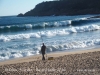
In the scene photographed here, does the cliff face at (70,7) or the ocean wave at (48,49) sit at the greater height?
the cliff face at (70,7)

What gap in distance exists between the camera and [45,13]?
4783 inches

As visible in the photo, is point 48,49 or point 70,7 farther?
point 70,7

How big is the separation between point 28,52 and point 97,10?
8097 centimetres

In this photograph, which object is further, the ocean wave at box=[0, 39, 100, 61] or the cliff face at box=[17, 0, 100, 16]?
the cliff face at box=[17, 0, 100, 16]

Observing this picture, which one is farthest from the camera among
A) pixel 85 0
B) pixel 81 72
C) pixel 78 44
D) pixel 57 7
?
pixel 57 7

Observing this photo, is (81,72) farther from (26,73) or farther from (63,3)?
(63,3)

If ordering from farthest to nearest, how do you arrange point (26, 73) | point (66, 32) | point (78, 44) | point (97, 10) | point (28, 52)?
point (97, 10) < point (66, 32) < point (78, 44) < point (28, 52) < point (26, 73)

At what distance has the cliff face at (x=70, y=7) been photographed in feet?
331

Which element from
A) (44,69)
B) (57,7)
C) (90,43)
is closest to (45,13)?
(57,7)

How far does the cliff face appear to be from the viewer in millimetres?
100875

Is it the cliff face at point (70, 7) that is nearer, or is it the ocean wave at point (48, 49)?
the ocean wave at point (48, 49)

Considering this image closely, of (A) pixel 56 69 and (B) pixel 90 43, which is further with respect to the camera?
(B) pixel 90 43

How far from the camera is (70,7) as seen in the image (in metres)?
110

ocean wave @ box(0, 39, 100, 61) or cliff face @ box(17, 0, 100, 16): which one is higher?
cliff face @ box(17, 0, 100, 16)
